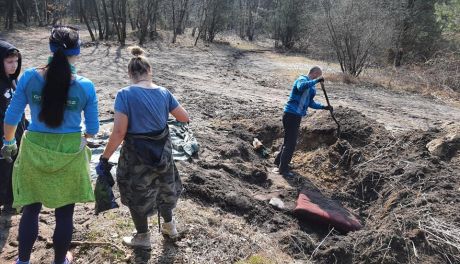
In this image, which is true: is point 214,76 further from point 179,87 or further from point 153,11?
point 153,11

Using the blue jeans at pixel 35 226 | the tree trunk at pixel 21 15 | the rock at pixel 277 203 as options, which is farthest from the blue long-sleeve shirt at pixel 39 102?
the tree trunk at pixel 21 15

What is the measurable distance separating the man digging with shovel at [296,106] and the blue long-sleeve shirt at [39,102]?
138 inches

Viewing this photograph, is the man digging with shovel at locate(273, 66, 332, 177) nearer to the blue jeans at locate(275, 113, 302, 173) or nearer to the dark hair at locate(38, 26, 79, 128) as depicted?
the blue jeans at locate(275, 113, 302, 173)

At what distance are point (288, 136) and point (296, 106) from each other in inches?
20.3

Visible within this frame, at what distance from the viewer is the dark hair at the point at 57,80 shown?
249 centimetres

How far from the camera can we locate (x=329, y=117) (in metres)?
7.61

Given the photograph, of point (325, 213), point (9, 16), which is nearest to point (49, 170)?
point (325, 213)

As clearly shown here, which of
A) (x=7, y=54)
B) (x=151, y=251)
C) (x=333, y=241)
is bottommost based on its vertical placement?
(x=333, y=241)

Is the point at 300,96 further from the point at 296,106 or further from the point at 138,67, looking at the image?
the point at 138,67

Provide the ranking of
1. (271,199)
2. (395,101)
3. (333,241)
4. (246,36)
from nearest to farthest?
(333,241), (271,199), (395,101), (246,36)

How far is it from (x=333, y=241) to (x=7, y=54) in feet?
12.0

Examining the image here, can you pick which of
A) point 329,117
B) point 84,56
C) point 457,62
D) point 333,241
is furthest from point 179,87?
point 457,62

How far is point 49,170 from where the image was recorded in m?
2.63

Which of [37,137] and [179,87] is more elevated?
[37,137]
